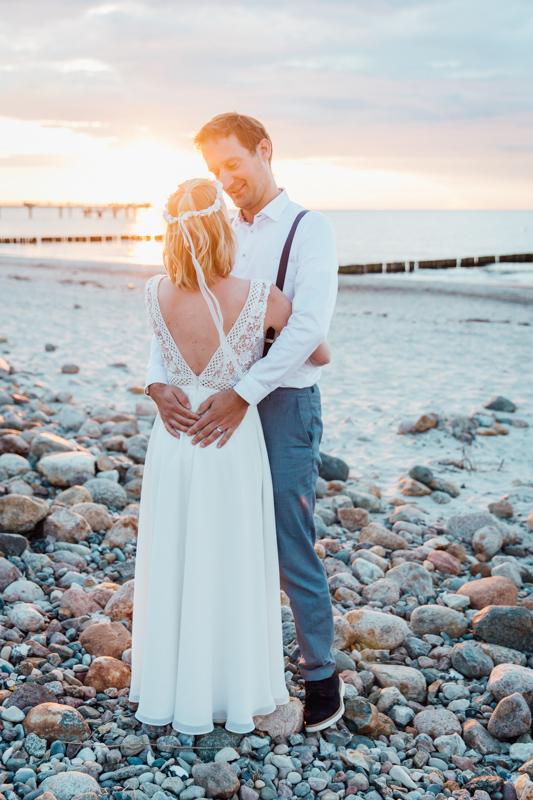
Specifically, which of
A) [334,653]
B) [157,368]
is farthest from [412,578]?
[157,368]

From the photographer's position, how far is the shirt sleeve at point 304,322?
2650 mm

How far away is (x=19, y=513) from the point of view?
4.63 m

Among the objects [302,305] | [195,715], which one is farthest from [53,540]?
[302,305]

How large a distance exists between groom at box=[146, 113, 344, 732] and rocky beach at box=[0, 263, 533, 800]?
0.42 meters

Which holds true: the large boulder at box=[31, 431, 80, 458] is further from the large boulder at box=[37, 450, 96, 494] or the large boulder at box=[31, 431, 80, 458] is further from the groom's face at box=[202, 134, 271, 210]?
the groom's face at box=[202, 134, 271, 210]

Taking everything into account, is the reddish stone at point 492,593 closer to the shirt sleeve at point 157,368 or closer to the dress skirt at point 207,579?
the dress skirt at point 207,579

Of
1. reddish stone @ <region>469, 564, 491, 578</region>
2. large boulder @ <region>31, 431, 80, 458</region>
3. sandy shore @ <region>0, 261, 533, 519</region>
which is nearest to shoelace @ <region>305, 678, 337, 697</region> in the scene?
reddish stone @ <region>469, 564, 491, 578</region>

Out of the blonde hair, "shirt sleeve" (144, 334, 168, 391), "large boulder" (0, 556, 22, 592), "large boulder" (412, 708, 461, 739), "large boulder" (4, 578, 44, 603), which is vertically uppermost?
the blonde hair

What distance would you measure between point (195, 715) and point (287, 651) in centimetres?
95

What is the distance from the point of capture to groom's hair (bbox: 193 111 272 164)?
2.84m

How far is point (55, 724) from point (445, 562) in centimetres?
296

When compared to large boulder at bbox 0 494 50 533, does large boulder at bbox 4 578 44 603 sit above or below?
below

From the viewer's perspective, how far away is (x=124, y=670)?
3297 mm

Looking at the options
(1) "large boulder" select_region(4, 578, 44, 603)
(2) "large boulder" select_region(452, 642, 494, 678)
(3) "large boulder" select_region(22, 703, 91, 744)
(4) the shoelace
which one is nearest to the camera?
(3) "large boulder" select_region(22, 703, 91, 744)
